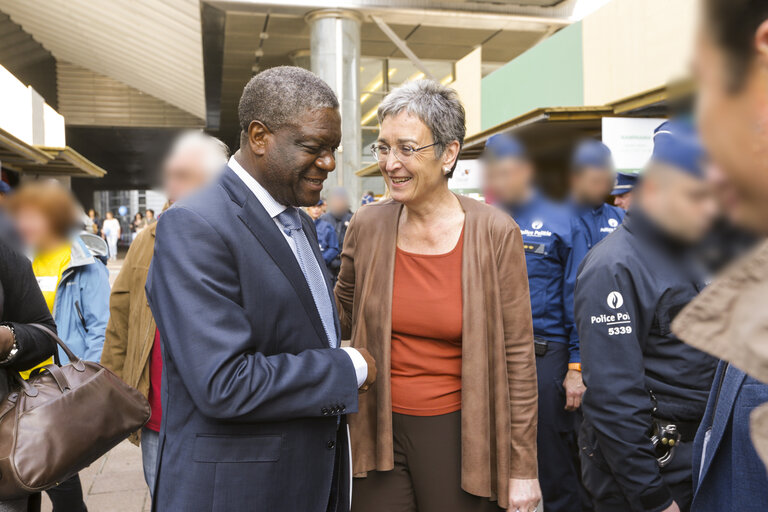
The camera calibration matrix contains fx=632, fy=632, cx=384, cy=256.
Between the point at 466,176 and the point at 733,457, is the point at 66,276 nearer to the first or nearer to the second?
the point at 733,457

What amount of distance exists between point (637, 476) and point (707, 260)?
175 cm

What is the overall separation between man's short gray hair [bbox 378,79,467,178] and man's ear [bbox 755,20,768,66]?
1799mm

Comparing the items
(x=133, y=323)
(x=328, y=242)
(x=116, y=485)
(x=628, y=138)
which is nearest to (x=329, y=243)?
(x=328, y=242)

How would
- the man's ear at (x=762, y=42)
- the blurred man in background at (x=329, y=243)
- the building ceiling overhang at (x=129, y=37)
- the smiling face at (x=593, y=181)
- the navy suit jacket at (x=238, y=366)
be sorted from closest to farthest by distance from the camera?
the man's ear at (x=762, y=42) → the smiling face at (x=593, y=181) → the navy suit jacket at (x=238, y=366) → the blurred man in background at (x=329, y=243) → the building ceiling overhang at (x=129, y=37)

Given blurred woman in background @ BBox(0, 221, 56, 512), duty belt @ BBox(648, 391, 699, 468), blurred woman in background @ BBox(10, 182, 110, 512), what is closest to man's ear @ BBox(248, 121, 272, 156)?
blurred woman in background @ BBox(0, 221, 56, 512)

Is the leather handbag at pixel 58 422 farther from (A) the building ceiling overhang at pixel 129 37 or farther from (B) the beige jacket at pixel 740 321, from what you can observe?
(A) the building ceiling overhang at pixel 129 37

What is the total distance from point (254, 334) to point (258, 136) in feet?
1.78

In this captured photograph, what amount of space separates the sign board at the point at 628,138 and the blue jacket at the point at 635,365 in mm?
1172

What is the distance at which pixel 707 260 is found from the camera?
1.96ft

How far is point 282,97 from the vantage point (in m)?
1.69

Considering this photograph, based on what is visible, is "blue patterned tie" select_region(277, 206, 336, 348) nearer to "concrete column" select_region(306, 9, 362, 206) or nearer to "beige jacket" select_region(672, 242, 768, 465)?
"beige jacket" select_region(672, 242, 768, 465)

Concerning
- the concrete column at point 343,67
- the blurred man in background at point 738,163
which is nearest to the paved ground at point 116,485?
the blurred man in background at point 738,163

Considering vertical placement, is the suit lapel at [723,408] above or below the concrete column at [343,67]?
below

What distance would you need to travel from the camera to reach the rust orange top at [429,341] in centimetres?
223
